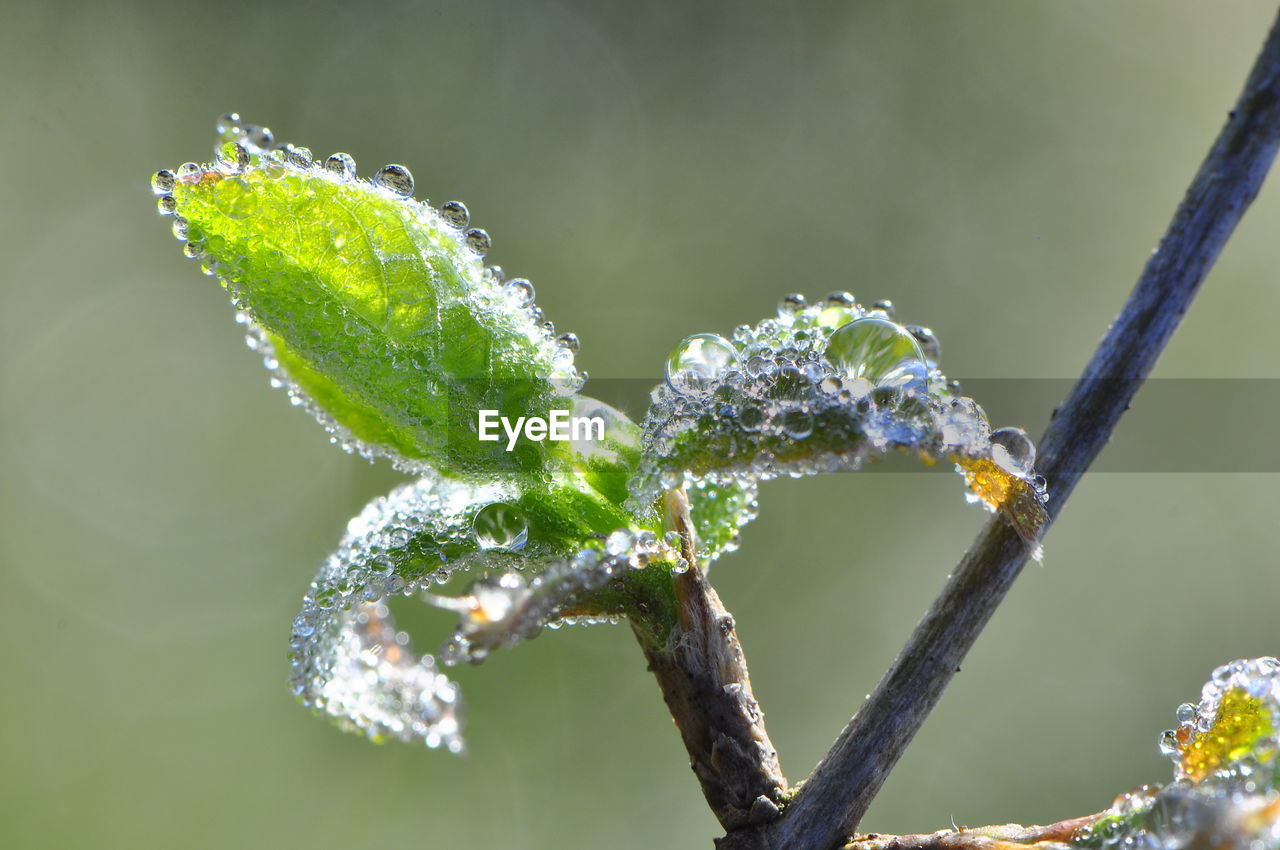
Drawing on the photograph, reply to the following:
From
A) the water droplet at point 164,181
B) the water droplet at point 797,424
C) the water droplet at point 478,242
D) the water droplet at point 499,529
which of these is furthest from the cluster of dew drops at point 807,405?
the water droplet at point 164,181

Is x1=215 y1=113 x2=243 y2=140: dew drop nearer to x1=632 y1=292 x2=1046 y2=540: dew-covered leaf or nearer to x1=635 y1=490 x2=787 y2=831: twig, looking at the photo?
x1=632 y1=292 x2=1046 y2=540: dew-covered leaf

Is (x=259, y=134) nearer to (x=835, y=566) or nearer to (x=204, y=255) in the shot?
(x=204, y=255)

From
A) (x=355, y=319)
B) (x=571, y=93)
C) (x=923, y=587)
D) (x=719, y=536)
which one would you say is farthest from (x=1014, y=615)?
(x=355, y=319)

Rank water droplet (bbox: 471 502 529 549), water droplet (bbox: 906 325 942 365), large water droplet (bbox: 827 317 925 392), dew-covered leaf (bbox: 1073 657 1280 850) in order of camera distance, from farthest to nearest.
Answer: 1. water droplet (bbox: 906 325 942 365)
2. water droplet (bbox: 471 502 529 549)
3. large water droplet (bbox: 827 317 925 392)
4. dew-covered leaf (bbox: 1073 657 1280 850)

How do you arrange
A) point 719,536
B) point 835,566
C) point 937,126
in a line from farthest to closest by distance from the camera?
point 937,126
point 835,566
point 719,536

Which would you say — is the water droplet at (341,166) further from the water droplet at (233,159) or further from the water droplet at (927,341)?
the water droplet at (927,341)

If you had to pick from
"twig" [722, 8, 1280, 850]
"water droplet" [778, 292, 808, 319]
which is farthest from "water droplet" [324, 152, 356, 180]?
"twig" [722, 8, 1280, 850]
